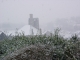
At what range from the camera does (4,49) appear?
5070 mm

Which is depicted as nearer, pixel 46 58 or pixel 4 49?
pixel 46 58

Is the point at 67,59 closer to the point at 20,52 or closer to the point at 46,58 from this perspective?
the point at 46,58

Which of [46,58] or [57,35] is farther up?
[57,35]

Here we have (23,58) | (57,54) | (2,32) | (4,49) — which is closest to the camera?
(23,58)

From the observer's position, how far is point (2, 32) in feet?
25.6

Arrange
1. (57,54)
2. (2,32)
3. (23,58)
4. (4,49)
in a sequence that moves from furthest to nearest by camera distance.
A: (2,32) → (4,49) → (57,54) → (23,58)

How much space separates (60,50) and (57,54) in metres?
0.14

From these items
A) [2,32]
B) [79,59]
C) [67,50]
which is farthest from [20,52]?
[2,32]

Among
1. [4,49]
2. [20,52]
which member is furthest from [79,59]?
[4,49]

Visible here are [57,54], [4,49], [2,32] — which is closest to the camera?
[57,54]

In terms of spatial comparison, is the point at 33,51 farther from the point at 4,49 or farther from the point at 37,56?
the point at 4,49

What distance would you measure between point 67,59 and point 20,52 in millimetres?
1086

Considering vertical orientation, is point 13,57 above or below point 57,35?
below

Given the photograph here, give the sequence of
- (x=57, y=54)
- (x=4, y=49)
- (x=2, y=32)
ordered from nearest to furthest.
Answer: (x=57, y=54) < (x=4, y=49) < (x=2, y=32)
